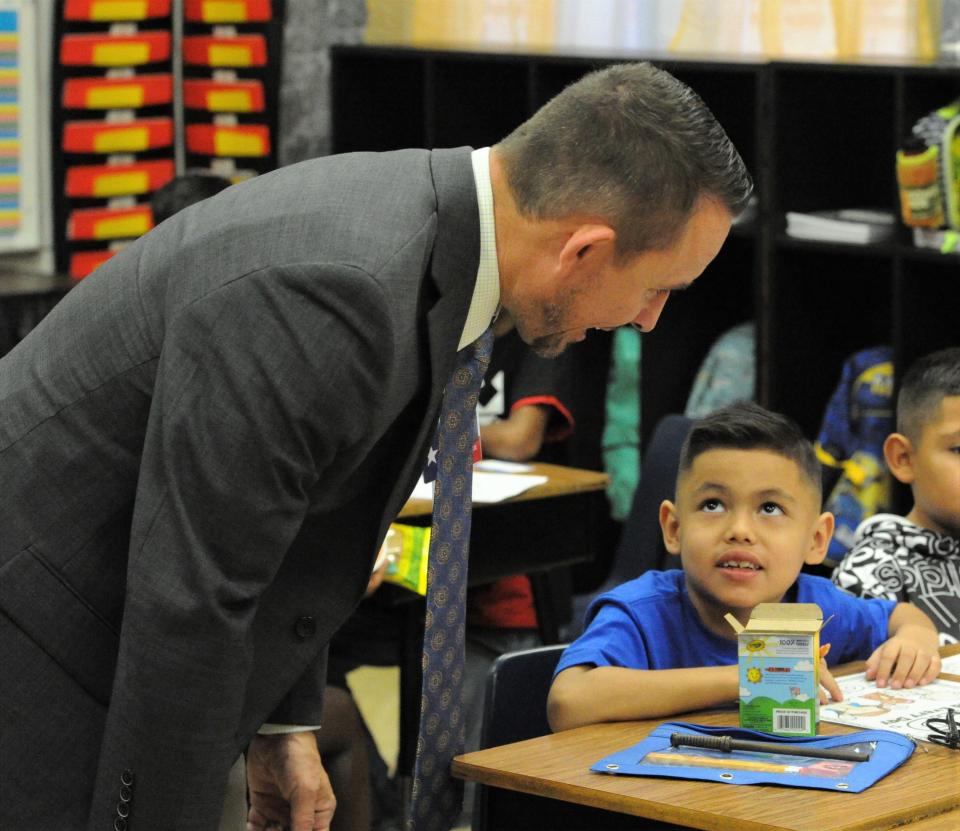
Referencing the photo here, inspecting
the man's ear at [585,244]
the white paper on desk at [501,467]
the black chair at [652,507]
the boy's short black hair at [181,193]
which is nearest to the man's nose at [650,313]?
the man's ear at [585,244]

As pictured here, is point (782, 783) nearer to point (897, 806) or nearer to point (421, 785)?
point (897, 806)

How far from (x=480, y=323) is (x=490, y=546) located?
6.09 ft

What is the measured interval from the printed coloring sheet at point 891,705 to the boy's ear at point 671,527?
0.31 m

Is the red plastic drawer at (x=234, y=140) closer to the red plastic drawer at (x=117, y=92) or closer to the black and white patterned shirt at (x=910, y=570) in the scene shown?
the red plastic drawer at (x=117, y=92)

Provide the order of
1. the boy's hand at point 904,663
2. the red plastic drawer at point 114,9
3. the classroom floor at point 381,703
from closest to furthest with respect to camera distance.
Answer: the boy's hand at point 904,663, the classroom floor at point 381,703, the red plastic drawer at point 114,9

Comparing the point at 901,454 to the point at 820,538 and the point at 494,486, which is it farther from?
the point at 494,486

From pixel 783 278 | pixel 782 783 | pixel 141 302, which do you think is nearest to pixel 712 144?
pixel 141 302

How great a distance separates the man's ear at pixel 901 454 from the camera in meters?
2.74

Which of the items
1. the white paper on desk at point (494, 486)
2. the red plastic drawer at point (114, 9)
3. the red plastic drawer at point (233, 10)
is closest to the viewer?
the white paper on desk at point (494, 486)

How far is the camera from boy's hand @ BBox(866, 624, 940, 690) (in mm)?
2074

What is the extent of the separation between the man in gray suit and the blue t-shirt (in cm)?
57

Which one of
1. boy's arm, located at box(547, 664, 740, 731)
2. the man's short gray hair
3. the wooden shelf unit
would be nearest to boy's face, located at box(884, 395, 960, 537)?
boy's arm, located at box(547, 664, 740, 731)

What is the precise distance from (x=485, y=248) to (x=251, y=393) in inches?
10.9

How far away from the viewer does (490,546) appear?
134 inches
